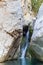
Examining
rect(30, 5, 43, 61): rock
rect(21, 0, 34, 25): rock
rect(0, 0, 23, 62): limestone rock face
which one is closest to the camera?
rect(30, 5, 43, 61): rock

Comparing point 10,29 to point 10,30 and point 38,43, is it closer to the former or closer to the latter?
point 10,30

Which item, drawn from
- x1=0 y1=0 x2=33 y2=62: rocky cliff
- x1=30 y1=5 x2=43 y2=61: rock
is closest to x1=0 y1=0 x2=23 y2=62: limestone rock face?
x1=0 y1=0 x2=33 y2=62: rocky cliff

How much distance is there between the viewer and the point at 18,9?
798 centimetres

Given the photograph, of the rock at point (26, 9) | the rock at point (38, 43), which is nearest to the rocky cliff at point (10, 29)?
the rock at point (38, 43)

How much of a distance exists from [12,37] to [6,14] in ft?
3.04

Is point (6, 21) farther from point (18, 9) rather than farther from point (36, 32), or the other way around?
point (36, 32)

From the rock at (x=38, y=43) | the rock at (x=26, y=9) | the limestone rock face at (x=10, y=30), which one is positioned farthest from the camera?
the rock at (x=26, y=9)

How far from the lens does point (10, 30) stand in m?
7.26

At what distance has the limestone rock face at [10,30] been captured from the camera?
691 centimetres

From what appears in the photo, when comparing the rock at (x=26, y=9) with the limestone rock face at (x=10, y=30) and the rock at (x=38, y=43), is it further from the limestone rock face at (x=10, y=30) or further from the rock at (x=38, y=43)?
the rock at (x=38, y=43)

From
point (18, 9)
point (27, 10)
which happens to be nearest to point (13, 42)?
point (18, 9)

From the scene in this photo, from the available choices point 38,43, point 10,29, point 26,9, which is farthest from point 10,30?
point 26,9

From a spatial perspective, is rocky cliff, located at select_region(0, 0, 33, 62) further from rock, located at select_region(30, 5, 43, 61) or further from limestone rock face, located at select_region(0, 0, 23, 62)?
rock, located at select_region(30, 5, 43, 61)

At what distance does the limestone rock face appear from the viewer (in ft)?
22.7
